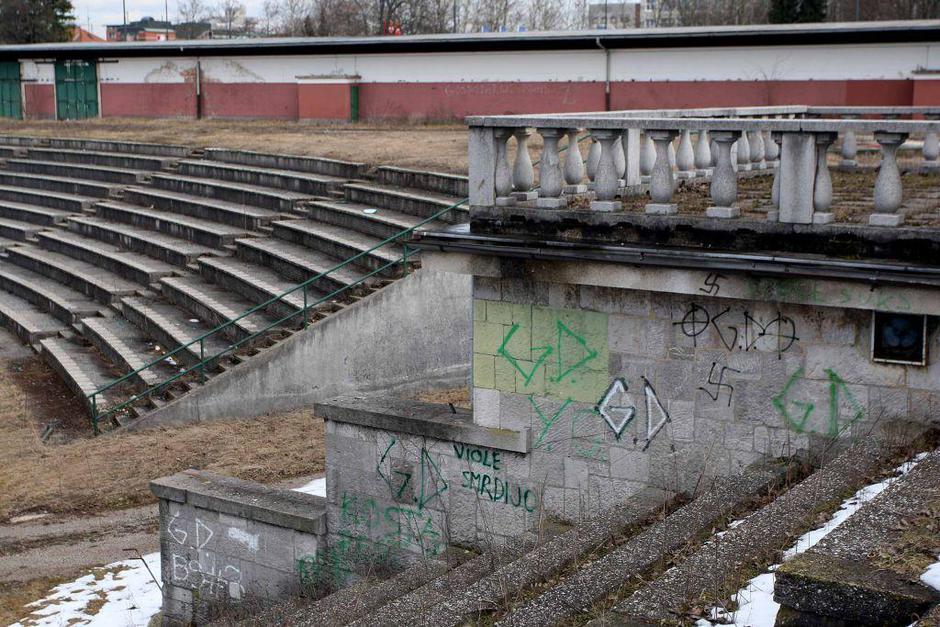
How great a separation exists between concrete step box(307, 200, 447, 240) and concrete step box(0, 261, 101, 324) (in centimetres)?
419

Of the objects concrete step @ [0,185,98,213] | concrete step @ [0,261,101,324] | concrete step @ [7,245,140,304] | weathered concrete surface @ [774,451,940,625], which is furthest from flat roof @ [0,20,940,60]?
weathered concrete surface @ [774,451,940,625]

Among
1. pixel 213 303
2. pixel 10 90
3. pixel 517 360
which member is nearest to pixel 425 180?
pixel 213 303

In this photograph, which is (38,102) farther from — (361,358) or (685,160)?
(685,160)

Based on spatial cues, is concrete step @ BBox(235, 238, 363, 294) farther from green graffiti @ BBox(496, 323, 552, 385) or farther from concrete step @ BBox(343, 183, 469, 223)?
green graffiti @ BBox(496, 323, 552, 385)

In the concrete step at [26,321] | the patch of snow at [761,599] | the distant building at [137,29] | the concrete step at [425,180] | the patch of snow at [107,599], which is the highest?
the distant building at [137,29]

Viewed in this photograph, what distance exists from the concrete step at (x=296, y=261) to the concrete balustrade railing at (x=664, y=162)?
7610mm

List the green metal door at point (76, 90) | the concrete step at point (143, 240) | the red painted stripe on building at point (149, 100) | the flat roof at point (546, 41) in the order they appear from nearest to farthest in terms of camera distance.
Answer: the concrete step at point (143, 240) → the flat roof at point (546, 41) → the red painted stripe on building at point (149, 100) → the green metal door at point (76, 90)

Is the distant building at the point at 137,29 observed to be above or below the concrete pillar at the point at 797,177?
above

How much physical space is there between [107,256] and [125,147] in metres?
8.47

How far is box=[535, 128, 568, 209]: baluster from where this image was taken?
8305mm

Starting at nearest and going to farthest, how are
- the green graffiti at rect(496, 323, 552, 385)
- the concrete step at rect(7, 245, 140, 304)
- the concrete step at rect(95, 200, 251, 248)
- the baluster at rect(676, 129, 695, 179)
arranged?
the green graffiti at rect(496, 323, 552, 385)
the baluster at rect(676, 129, 695, 179)
the concrete step at rect(7, 245, 140, 304)
the concrete step at rect(95, 200, 251, 248)

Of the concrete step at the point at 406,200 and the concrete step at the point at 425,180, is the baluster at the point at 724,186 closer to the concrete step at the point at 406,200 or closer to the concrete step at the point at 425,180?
the concrete step at the point at 406,200

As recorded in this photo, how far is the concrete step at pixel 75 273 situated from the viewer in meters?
20.1

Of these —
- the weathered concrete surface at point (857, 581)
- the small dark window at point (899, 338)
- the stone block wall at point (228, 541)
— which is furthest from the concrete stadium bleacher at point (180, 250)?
the weathered concrete surface at point (857, 581)
